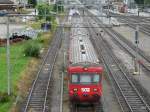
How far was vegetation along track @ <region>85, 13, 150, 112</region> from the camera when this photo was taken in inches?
1246

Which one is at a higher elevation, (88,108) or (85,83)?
(85,83)

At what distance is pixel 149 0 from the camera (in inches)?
4326

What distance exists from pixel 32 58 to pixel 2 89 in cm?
1753

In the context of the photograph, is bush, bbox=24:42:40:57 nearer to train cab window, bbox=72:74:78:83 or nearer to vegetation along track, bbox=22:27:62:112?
vegetation along track, bbox=22:27:62:112

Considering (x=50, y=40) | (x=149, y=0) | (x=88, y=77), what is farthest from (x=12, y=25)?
(x=88, y=77)

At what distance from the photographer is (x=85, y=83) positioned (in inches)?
1193

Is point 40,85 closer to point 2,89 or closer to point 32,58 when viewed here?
point 2,89

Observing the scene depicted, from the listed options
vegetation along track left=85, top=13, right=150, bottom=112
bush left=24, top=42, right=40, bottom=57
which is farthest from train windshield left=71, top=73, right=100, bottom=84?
bush left=24, top=42, right=40, bottom=57

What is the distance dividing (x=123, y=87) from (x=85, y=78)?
8.37 metres

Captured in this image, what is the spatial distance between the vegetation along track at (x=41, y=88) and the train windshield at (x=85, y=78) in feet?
9.36

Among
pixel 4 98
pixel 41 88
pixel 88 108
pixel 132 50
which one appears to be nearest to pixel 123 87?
pixel 41 88

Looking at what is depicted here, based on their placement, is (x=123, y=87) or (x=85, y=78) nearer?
(x=85, y=78)

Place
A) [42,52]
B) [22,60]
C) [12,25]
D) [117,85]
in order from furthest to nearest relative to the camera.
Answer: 1. [12,25]
2. [42,52]
3. [22,60]
4. [117,85]

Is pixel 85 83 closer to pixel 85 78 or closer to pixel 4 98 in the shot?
pixel 85 78
